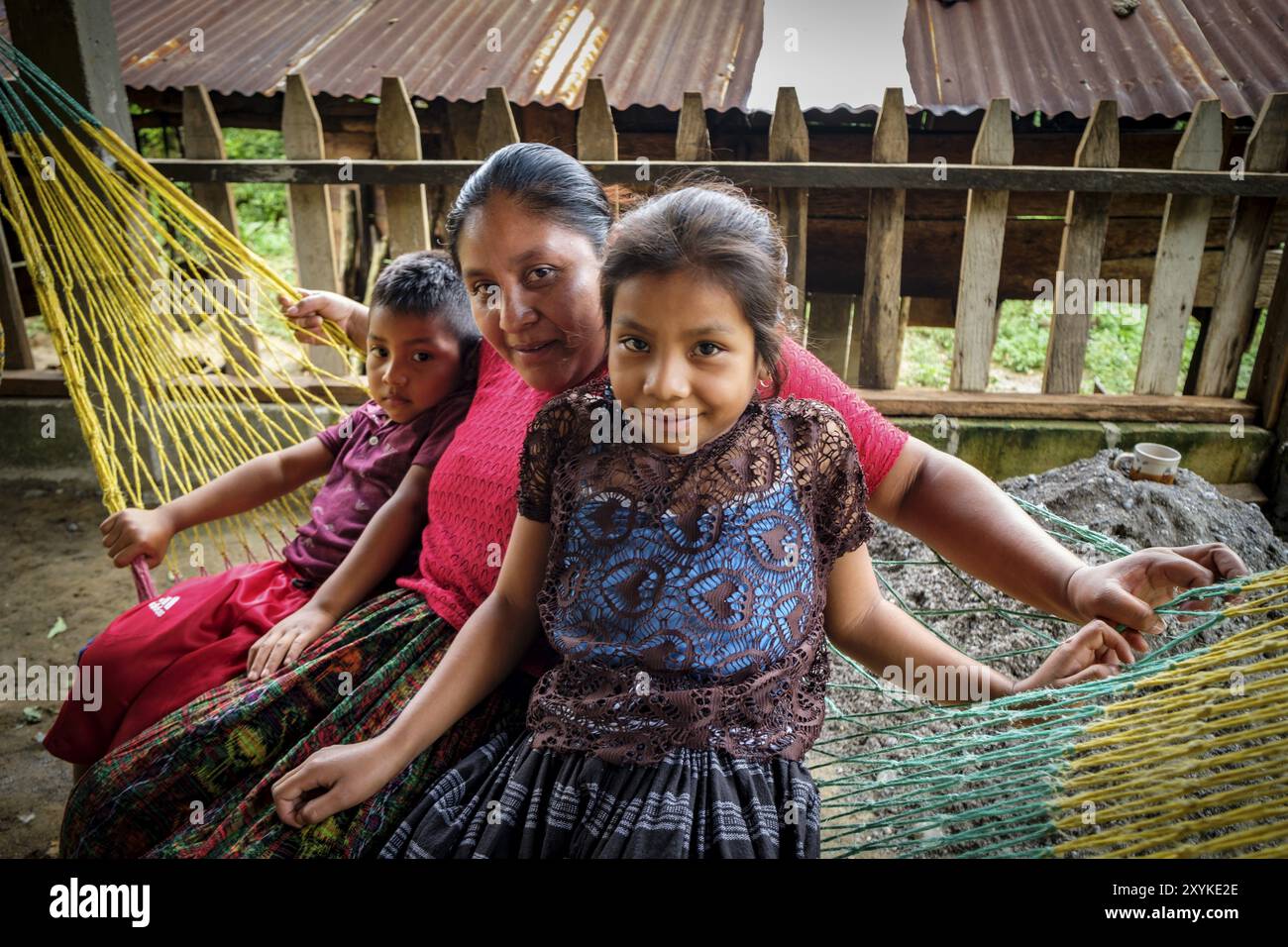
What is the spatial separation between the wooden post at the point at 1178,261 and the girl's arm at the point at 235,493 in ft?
9.83

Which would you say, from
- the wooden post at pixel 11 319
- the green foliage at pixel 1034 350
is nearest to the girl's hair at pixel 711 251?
the wooden post at pixel 11 319

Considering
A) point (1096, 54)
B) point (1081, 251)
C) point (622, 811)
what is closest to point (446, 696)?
point (622, 811)

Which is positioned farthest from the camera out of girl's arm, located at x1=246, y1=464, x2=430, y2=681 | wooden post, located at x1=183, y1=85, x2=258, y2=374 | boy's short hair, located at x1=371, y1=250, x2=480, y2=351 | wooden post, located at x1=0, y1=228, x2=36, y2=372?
wooden post, located at x1=0, y1=228, x2=36, y2=372

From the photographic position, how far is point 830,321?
4.50 metres

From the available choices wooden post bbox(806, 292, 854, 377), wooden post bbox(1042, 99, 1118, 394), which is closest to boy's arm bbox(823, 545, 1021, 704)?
wooden post bbox(1042, 99, 1118, 394)

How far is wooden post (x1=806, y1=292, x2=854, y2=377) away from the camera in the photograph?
14.6 feet

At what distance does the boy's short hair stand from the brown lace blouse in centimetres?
50

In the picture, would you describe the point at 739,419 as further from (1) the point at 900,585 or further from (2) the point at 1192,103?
(2) the point at 1192,103

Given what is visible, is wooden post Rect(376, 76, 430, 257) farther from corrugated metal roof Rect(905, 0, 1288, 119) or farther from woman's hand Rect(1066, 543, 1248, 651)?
woman's hand Rect(1066, 543, 1248, 651)

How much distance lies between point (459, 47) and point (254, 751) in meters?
3.73

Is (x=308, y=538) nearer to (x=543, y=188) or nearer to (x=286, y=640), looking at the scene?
(x=286, y=640)

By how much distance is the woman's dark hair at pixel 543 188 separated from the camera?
1.28 metres
